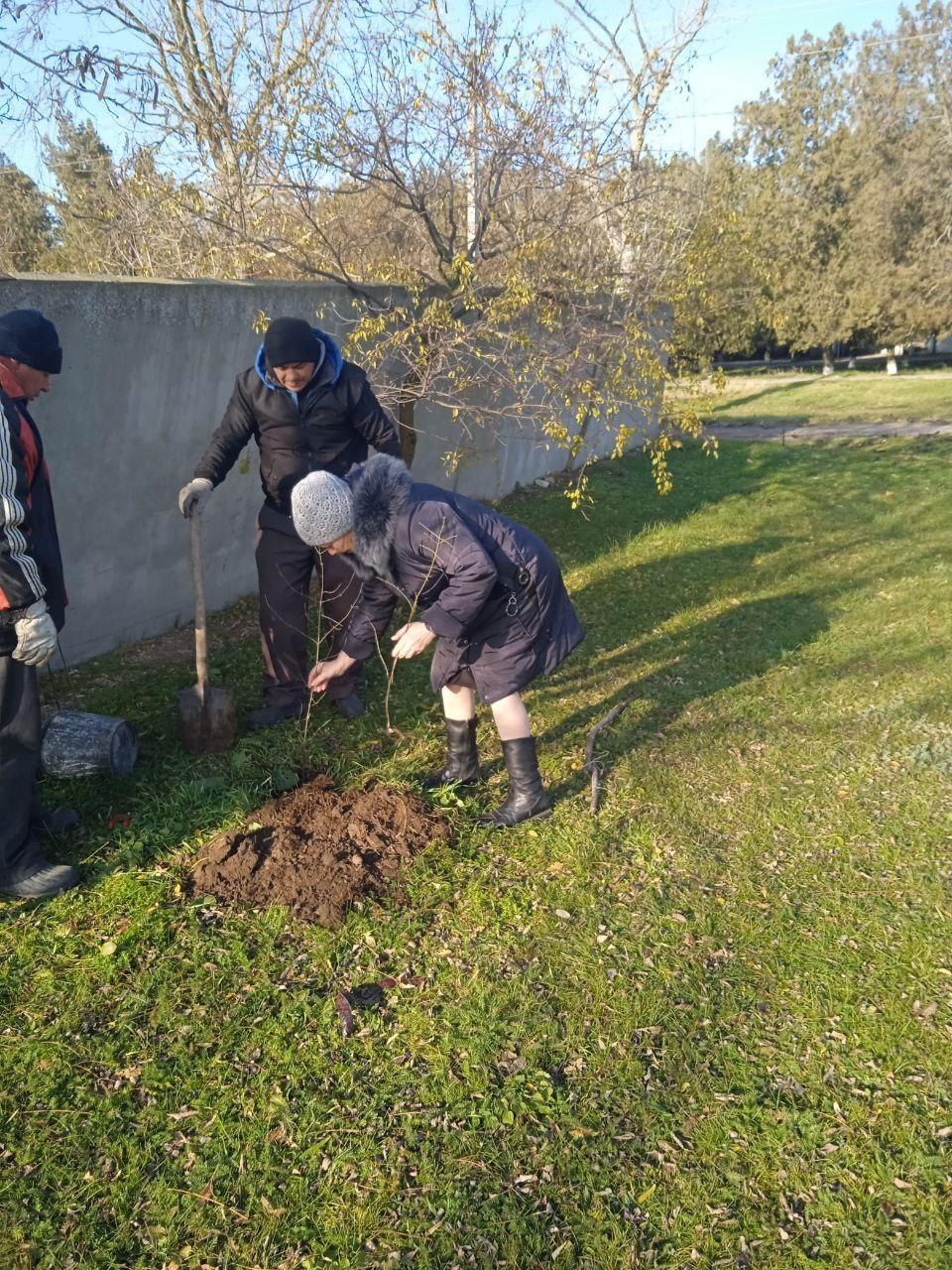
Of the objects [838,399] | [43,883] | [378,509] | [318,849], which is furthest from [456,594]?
[838,399]

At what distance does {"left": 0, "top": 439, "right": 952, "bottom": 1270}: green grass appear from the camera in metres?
2.27

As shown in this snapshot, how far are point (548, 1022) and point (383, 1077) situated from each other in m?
0.52

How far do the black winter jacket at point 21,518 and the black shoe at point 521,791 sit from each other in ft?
6.12

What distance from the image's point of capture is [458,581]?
342 cm

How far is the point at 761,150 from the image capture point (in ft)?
107

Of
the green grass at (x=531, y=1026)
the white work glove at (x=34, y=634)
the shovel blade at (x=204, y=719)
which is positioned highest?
the white work glove at (x=34, y=634)

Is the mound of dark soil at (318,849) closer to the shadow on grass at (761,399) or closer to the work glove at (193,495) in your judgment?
the work glove at (193,495)

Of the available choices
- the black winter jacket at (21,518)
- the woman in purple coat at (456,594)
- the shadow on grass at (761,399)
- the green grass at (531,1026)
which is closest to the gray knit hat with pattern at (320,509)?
the woman in purple coat at (456,594)

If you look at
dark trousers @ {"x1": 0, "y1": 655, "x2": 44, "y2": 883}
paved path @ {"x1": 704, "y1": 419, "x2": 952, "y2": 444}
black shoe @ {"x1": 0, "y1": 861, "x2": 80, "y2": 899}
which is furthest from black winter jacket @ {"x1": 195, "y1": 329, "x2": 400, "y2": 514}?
paved path @ {"x1": 704, "y1": 419, "x2": 952, "y2": 444}

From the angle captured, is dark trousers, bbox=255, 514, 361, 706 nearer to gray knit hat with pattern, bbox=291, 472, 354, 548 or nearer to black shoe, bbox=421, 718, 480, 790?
black shoe, bbox=421, 718, 480, 790

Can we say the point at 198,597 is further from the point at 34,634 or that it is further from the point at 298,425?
the point at 34,634

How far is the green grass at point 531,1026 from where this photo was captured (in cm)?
227

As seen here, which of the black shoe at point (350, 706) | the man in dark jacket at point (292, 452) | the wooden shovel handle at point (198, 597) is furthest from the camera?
the black shoe at point (350, 706)

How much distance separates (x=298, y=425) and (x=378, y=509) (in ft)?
4.52
